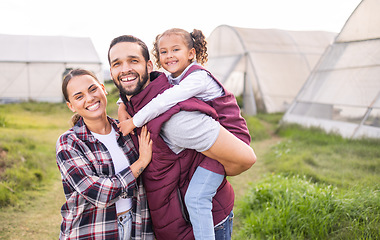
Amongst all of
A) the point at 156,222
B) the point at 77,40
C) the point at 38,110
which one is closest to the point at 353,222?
the point at 156,222

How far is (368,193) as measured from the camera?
312 cm

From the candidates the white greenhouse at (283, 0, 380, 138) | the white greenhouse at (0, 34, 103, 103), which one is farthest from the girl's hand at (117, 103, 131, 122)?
the white greenhouse at (0, 34, 103, 103)

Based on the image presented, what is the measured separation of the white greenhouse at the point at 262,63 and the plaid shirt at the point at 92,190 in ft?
30.6

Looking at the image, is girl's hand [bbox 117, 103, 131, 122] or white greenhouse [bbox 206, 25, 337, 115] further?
white greenhouse [bbox 206, 25, 337, 115]

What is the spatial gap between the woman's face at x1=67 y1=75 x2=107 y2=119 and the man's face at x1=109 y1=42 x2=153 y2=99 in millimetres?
187

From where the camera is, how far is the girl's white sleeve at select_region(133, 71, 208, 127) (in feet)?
5.13

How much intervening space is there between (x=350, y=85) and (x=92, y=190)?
684 centimetres

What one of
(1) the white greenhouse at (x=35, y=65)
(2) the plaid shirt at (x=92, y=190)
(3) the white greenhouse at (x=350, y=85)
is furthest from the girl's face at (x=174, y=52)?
(1) the white greenhouse at (x=35, y=65)

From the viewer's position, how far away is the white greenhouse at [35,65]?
13328mm

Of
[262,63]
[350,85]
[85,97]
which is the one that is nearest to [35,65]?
[262,63]

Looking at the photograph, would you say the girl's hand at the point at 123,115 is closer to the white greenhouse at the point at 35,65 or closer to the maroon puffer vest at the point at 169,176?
the maroon puffer vest at the point at 169,176

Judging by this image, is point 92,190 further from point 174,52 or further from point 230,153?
point 174,52

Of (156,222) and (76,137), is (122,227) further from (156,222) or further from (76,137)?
(76,137)

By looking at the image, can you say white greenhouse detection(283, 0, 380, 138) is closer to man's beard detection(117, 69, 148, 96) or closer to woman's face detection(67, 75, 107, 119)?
man's beard detection(117, 69, 148, 96)
